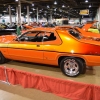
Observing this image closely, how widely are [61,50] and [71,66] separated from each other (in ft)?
1.91

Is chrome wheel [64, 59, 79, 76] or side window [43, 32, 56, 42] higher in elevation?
side window [43, 32, 56, 42]

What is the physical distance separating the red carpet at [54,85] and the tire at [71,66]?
114cm

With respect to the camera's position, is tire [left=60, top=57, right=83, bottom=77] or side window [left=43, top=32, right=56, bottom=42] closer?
tire [left=60, top=57, right=83, bottom=77]

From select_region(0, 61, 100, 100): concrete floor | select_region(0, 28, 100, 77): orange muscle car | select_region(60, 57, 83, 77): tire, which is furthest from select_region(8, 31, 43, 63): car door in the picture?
select_region(60, 57, 83, 77): tire

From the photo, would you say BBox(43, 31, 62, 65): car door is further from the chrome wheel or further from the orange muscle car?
the chrome wheel

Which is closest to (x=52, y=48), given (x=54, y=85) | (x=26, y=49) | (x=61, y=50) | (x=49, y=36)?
(x=61, y=50)

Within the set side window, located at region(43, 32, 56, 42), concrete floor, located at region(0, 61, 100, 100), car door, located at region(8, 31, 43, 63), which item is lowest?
concrete floor, located at region(0, 61, 100, 100)

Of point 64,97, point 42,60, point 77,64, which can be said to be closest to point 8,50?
point 42,60

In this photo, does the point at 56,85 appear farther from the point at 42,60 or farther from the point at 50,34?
the point at 50,34

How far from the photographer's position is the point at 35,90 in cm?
379

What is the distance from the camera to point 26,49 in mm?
5043

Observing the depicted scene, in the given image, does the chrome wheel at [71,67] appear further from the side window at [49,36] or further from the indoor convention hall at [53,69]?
the side window at [49,36]

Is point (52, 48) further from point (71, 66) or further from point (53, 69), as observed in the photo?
point (53, 69)

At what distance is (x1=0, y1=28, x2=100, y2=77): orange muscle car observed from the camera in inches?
165
